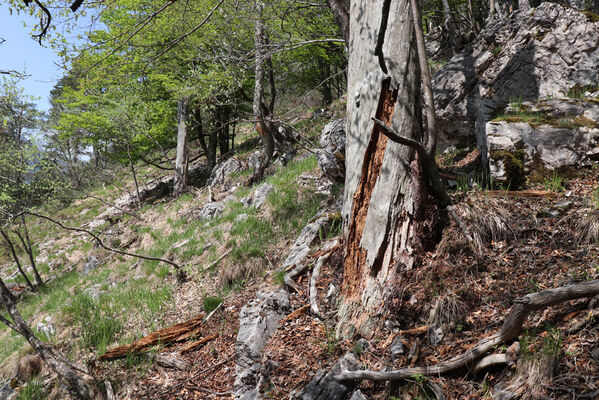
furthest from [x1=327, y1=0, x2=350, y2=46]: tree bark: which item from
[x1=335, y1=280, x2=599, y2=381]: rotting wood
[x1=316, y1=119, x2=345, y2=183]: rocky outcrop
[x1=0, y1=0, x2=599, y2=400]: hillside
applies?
[x1=335, y1=280, x2=599, y2=381]: rotting wood

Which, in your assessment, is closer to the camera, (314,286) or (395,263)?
(395,263)

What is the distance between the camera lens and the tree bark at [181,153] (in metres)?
14.6

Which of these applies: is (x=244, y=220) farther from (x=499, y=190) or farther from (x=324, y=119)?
(x=324, y=119)

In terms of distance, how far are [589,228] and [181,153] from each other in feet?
47.6

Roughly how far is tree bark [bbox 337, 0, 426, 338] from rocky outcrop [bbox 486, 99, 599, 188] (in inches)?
64.2

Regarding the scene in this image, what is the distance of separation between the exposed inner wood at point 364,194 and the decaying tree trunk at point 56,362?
3042 millimetres

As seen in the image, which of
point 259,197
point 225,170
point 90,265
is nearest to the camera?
point 259,197

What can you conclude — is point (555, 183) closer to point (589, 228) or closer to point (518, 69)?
point (589, 228)

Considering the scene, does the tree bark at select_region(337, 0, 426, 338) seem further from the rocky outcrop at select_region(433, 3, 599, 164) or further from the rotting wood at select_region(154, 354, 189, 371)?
the rocky outcrop at select_region(433, 3, 599, 164)

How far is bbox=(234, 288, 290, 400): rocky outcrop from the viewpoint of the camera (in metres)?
3.38

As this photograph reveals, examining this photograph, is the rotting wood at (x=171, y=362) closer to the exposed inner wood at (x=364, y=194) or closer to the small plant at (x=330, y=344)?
the small plant at (x=330, y=344)

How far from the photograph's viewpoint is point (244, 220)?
24.1 feet

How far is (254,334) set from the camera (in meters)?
3.71

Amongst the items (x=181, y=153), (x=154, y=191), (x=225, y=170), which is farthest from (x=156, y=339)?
(x=154, y=191)
